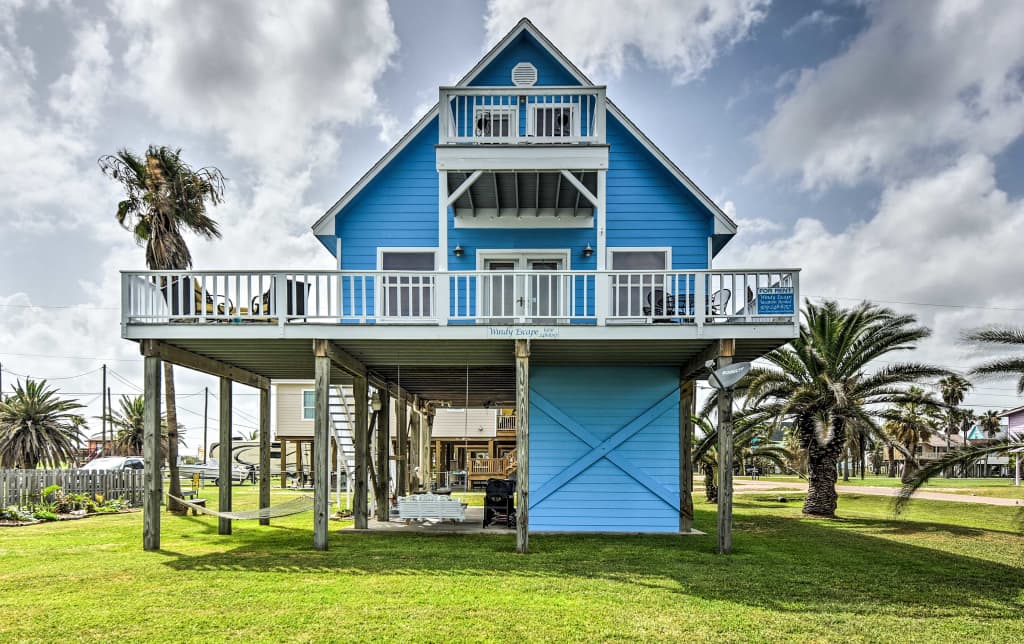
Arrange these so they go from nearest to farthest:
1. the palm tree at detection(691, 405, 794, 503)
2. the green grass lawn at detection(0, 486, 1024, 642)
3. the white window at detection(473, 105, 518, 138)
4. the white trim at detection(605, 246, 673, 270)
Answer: the green grass lawn at detection(0, 486, 1024, 642) < the white window at detection(473, 105, 518, 138) < the white trim at detection(605, 246, 673, 270) < the palm tree at detection(691, 405, 794, 503)

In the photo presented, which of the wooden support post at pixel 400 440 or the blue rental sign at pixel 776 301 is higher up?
the blue rental sign at pixel 776 301

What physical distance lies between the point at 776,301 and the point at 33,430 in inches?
1233

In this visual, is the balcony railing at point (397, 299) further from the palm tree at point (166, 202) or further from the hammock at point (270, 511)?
the palm tree at point (166, 202)

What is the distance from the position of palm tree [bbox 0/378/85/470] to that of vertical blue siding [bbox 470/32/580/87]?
26.0m

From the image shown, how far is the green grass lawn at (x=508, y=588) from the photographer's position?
680cm

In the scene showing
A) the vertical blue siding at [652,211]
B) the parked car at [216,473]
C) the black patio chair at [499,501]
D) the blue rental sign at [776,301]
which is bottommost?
the parked car at [216,473]

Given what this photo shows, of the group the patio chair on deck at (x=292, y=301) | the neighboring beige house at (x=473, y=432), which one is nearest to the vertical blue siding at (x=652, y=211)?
the patio chair on deck at (x=292, y=301)

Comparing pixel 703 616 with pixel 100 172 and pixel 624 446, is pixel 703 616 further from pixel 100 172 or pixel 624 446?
pixel 100 172

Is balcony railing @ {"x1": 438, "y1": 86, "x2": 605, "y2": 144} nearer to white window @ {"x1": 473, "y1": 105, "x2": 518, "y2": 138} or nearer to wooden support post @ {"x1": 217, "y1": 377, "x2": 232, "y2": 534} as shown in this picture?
white window @ {"x1": 473, "y1": 105, "x2": 518, "y2": 138}

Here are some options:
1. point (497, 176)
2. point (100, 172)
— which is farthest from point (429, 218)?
point (100, 172)

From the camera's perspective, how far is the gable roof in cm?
1392

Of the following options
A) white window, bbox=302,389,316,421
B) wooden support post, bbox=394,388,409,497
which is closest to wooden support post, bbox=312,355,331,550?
wooden support post, bbox=394,388,409,497

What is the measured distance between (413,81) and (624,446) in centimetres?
1139

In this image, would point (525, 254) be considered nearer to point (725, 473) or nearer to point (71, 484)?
point (725, 473)
